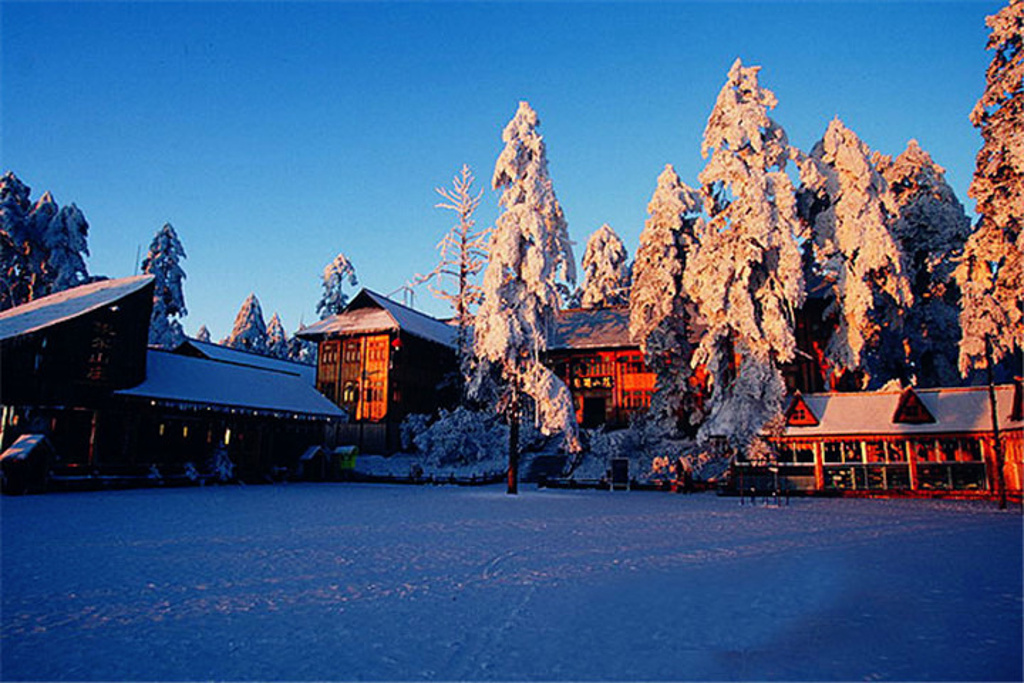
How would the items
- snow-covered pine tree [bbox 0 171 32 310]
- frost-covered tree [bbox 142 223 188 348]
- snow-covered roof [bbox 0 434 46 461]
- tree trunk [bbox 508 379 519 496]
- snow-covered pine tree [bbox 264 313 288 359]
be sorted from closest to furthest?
1. snow-covered roof [bbox 0 434 46 461]
2. tree trunk [bbox 508 379 519 496]
3. snow-covered pine tree [bbox 0 171 32 310]
4. frost-covered tree [bbox 142 223 188 348]
5. snow-covered pine tree [bbox 264 313 288 359]

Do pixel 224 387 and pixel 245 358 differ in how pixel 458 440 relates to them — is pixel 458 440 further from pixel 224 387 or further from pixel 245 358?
pixel 245 358

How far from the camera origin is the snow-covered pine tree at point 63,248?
44719mm

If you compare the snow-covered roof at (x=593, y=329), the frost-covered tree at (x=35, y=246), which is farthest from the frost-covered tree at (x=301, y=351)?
the snow-covered roof at (x=593, y=329)

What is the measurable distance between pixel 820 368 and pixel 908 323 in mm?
5857

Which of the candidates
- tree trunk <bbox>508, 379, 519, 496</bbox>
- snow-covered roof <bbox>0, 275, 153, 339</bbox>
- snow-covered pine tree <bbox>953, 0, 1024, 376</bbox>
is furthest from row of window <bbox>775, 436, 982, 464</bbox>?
snow-covered roof <bbox>0, 275, 153, 339</bbox>

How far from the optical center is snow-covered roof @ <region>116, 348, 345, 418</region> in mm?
28188

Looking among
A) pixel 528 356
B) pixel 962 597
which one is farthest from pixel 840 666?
pixel 528 356

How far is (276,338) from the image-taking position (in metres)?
74.4

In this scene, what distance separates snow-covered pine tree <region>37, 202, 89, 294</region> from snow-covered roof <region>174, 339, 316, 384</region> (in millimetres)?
10336

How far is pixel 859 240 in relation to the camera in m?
28.7

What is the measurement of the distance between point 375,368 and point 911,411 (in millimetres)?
28999

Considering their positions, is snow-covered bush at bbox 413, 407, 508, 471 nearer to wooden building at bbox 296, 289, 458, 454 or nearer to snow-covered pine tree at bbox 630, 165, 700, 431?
wooden building at bbox 296, 289, 458, 454

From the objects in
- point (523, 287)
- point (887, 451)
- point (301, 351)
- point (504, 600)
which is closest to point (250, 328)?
point (301, 351)

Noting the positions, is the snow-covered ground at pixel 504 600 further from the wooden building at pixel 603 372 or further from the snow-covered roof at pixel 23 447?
the wooden building at pixel 603 372
